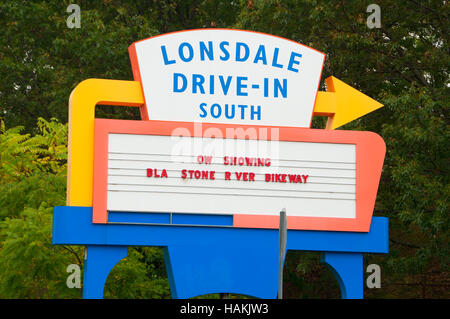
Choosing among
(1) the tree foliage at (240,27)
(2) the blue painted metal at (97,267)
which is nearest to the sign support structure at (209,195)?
(2) the blue painted metal at (97,267)

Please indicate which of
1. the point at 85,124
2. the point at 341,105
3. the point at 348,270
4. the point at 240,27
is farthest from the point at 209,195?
the point at 240,27

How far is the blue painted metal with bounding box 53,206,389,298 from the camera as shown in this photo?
1284 cm

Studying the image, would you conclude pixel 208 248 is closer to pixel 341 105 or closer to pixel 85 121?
pixel 85 121

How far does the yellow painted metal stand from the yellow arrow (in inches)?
132

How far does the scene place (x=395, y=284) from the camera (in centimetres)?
2684

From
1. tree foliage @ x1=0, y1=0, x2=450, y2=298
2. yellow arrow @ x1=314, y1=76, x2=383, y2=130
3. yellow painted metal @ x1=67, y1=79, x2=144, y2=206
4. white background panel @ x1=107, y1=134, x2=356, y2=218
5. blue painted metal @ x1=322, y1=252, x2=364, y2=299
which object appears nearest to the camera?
yellow painted metal @ x1=67, y1=79, x2=144, y2=206

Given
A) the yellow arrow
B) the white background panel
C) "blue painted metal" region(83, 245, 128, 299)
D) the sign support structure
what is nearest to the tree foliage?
"blue painted metal" region(83, 245, 128, 299)

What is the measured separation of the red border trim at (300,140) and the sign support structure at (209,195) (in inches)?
0.7

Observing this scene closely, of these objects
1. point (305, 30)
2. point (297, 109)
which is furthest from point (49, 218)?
point (305, 30)

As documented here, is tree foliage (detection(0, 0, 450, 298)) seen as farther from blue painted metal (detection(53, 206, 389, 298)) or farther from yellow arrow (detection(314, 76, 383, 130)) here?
yellow arrow (detection(314, 76, 383, 130))

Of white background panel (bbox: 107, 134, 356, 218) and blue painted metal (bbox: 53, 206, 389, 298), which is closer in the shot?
blue painted metal (bbox: 53, 206, 389, 298)

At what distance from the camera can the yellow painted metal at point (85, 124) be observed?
42.5 feet

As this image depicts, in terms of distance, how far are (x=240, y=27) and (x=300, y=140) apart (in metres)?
8.57
